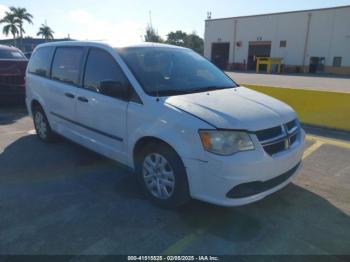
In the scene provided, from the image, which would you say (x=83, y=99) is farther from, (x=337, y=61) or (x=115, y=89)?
(x=337, y=61)

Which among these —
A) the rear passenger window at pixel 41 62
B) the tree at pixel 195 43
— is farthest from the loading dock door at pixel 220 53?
the rear passenger window at pixel 41 62

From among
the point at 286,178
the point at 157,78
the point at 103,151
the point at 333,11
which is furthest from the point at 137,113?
the point at 333,11

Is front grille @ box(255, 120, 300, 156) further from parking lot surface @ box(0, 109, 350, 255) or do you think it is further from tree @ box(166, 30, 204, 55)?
tree @ box(166, 30, 204, 55)

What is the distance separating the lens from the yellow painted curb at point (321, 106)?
6.36 m

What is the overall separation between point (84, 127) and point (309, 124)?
504cm

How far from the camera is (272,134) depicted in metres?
3.03

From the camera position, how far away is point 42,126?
5.58 m

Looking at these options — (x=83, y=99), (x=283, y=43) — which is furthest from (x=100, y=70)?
(x=283, y=43)

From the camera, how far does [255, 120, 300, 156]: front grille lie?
2.92 m

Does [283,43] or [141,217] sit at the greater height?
[283,43]

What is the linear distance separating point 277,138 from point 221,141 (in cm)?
65

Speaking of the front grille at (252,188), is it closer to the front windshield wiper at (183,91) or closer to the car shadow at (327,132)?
the front windshield wiper at (183,91)

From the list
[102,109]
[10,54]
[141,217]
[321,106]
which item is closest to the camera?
[141,217]

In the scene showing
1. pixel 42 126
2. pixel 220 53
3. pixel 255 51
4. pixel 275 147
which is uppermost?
pixel 255 51
